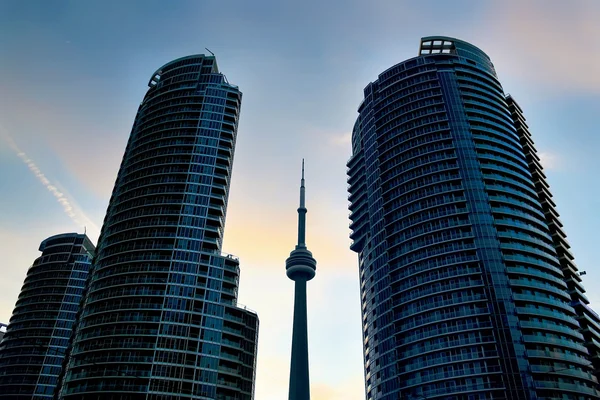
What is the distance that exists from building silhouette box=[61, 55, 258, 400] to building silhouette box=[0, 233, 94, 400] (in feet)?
151

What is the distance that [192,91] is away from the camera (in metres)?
159

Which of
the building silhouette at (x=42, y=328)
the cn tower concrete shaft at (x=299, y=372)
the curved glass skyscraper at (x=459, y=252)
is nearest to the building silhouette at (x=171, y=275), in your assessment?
the curved glass skyscraper at (x=459, y=252)

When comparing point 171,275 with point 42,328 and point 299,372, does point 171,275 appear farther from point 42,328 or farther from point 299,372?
point 42,328

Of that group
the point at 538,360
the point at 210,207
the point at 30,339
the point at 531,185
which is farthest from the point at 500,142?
the point at 30,339

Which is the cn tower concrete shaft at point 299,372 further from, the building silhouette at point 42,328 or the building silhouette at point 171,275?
the building silhouette at point 42,328

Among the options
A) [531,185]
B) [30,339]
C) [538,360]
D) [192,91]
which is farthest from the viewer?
[30,339]

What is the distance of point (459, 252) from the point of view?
120812 mm

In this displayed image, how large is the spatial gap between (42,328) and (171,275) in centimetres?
9023

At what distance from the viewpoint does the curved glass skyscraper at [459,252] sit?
107000mm

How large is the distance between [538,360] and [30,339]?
168152 millimetres

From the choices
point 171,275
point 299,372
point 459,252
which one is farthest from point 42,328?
point 459,252

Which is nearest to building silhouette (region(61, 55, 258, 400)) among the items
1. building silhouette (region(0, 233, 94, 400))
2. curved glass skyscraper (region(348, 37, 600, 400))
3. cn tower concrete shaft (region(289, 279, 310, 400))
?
curved glass skyscraper (region(348, 37, 600, 400))

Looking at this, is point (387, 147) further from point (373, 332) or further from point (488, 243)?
point (373, 332)

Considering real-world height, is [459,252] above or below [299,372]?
above
